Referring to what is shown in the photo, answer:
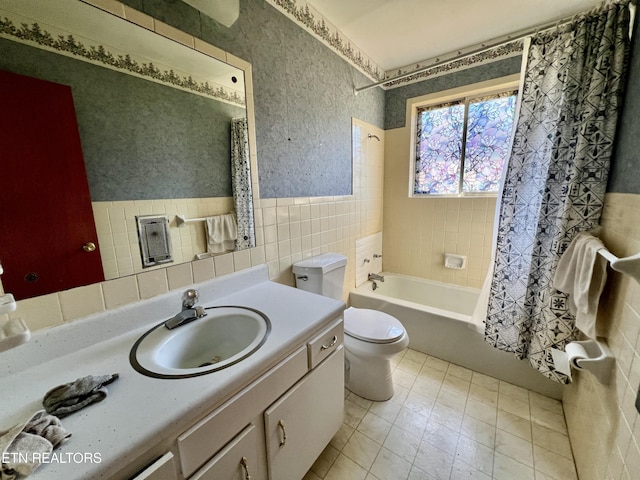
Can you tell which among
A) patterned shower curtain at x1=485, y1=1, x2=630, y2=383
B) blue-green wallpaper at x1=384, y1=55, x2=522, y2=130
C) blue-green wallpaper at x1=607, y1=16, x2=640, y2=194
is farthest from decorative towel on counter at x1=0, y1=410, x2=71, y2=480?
blue-green wallpaper at x1=384, y1=55, x2=522, y2=130

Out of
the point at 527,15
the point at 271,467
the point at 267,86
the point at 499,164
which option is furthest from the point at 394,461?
the point at 527,15

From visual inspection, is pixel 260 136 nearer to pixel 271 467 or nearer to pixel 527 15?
pixel 271 467

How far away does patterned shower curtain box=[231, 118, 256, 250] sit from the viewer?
49.2 inches

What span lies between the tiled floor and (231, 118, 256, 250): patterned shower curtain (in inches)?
47.8

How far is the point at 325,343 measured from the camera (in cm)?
107

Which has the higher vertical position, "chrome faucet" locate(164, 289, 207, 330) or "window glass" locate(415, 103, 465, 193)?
"window glass" locate(415, 103, 465, 193)

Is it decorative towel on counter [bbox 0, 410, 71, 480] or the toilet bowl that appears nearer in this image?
decorative towel on counter [bbox 0, 410, 71, 480]

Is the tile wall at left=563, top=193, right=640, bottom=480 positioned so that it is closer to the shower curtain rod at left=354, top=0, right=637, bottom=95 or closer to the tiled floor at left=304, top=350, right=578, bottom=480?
the tiled floor at left=304, top=350, right=578, bottom=480

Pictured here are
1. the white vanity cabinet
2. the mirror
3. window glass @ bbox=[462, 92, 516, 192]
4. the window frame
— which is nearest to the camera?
the white vanity cabinet

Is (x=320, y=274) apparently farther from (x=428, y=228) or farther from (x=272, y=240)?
(x=428, y=228)

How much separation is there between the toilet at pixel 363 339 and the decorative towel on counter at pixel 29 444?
1153mm

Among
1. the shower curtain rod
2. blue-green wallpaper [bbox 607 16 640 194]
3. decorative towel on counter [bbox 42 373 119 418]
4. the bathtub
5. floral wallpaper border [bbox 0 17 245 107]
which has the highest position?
the shower curtain rod

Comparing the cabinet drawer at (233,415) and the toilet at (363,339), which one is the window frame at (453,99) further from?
the cabinet drawer at (233,415)

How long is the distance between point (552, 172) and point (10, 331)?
220cm
